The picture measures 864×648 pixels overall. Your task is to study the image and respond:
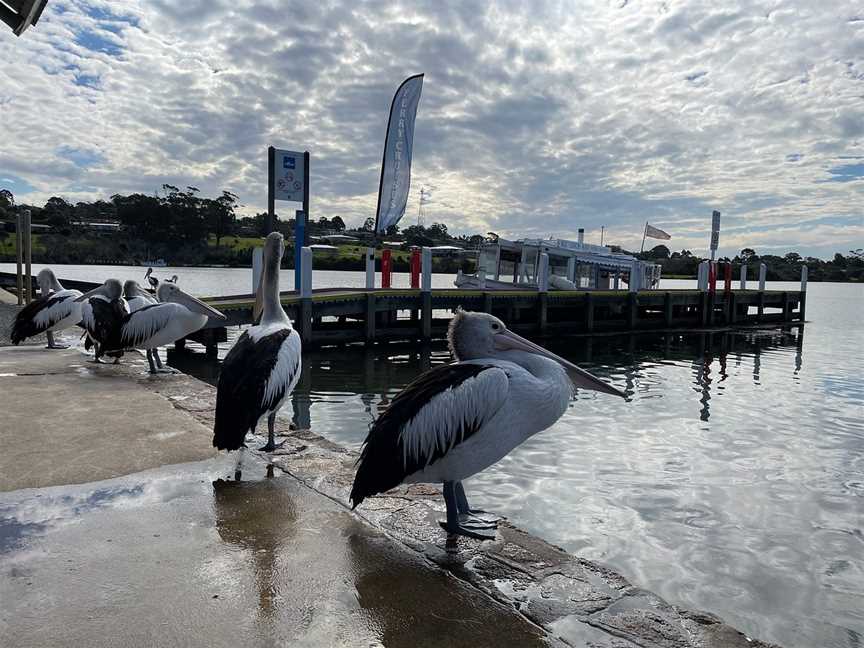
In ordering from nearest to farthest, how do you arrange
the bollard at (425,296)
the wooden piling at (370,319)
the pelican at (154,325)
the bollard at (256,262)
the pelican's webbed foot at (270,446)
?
1. the pelican's webbed foot at (270,446)
2. the pelican at (154,325)
3. the bollard at (256,262)
4. the wooden piling at (370,319)
5. the bollard at (425,296)

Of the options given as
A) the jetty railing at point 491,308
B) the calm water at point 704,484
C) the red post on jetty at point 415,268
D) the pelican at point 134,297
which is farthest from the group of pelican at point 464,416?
the red post on jetty at point 415,268

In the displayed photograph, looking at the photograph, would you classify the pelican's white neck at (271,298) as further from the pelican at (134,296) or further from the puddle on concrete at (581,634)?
the pelican at (134,296)

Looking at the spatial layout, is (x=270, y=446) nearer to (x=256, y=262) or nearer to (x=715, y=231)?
(x=256, y=262)

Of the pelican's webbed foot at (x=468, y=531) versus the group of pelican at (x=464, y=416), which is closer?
the group of pelican at (x=464, y=416)

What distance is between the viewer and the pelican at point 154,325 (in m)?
7.52

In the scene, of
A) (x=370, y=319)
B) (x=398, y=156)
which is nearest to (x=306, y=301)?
(x=370, y=319)

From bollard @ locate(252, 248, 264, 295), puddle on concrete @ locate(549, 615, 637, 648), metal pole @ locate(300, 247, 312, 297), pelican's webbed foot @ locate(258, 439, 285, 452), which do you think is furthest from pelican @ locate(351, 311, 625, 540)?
bollard @ locate(252, 248, 264, 295)

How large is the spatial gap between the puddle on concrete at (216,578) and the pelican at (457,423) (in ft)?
1.25

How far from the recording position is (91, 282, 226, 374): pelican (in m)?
7.52

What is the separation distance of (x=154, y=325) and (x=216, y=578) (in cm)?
579

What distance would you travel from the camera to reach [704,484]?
20.4 ft

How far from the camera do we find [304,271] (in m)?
13.8

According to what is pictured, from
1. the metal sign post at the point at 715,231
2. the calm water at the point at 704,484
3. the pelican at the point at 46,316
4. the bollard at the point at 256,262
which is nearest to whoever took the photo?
the calm water at the point at 704,484

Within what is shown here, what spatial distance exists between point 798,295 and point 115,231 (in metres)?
80.5
